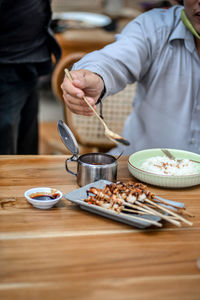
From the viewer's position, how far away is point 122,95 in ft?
8.30

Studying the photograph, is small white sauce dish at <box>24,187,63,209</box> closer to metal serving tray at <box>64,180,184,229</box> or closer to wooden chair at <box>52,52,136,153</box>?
metal serving tray at <box>64,180,184,229</box>

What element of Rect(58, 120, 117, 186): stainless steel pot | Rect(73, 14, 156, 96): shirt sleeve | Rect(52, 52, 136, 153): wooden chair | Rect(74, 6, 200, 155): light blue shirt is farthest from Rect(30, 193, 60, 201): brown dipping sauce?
Rect(52, 52, 136, 153): wooden chair

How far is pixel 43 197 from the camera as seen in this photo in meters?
1.14

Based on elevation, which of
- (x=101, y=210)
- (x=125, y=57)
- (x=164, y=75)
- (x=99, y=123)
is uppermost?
(x=125, y=57)

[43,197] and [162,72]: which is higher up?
[162,72]

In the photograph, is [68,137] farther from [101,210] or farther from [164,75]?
[164,75]

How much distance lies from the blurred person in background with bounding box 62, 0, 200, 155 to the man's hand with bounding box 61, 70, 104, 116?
12 cm

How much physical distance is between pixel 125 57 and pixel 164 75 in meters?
0.27

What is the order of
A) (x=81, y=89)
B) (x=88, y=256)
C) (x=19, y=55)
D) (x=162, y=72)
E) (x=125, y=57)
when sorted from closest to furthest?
(x=88, y=256) → (x=81, y=89) → (x=125, y=57) → (x=162, y=72) → (x=19, y=55)

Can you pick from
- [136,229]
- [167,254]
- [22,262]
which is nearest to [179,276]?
[167,254]

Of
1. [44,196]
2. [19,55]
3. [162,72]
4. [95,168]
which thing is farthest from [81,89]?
[19,55]

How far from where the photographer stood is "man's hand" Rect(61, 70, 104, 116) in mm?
1320

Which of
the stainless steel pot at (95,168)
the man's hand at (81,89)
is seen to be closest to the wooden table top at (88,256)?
the stainless steel pot at (95,168)

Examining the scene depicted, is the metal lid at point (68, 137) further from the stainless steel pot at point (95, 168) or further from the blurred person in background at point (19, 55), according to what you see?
the blurred person in background at point (19, 55)
